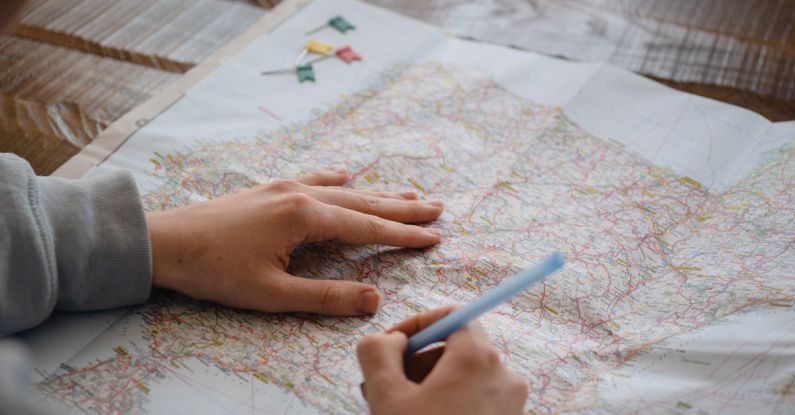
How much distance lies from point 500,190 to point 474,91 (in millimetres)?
279

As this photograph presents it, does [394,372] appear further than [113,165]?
No

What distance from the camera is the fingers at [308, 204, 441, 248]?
85 centimetres

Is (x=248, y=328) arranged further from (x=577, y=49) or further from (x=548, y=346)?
(x=577, y=49)

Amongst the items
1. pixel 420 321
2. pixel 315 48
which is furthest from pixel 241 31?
pixel 420 321

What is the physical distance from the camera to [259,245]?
31.8 inches

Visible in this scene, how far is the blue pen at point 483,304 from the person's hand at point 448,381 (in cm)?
1

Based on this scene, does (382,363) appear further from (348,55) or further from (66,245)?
(348,55)

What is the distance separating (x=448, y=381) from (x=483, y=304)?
0.08m

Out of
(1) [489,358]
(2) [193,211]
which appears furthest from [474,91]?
(1) [489,358]

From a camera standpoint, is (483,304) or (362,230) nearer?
(483,304)

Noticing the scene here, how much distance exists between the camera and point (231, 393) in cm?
73

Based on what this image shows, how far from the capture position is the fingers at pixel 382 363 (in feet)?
2.03

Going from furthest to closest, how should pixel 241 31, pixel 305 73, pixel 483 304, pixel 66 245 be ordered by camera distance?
pixel 241 31 → pixel 305 73 → pixel 66 245 → pixel 483 304

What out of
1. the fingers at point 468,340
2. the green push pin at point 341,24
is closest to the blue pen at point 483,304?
the fingers at point 468,340
